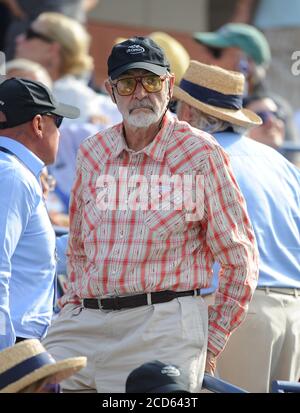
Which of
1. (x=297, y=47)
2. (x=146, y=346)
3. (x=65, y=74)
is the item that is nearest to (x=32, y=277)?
(x=146, y=346)

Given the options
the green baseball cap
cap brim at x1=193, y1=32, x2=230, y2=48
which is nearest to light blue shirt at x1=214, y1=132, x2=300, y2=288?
the green baseball cap

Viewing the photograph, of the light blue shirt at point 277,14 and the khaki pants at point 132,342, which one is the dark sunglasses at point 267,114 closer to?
the light blue shirt at point 277,14

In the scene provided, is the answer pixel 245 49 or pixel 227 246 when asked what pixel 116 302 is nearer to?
pixel 227 246

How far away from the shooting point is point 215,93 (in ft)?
19.2

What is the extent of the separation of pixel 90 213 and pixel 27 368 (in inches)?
40.8

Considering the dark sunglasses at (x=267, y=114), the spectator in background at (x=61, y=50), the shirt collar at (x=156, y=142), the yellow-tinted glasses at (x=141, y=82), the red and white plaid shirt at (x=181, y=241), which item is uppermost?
the spectator in background at (x=61, y=50)

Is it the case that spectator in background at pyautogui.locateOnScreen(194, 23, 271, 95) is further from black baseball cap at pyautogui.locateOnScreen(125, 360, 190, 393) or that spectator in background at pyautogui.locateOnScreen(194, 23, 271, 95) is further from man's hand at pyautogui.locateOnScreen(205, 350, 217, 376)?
black baseball cap at pyautogui.locateOnScreen(125, 360, 190, 393)

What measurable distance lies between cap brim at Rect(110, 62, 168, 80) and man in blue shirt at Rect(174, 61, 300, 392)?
2.94ft

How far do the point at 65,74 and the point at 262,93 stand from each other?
4.75ft

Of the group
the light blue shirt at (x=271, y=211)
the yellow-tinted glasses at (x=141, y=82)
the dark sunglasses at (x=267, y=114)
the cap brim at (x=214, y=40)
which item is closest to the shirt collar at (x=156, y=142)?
the yellow-tinted glasses at (x=141, y=82)

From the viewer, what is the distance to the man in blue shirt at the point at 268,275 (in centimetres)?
550

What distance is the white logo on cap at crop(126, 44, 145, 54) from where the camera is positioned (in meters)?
4.80

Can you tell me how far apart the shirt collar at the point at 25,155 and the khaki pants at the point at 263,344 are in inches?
46.6

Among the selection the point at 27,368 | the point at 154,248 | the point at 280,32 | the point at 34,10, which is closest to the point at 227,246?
the point at 154,248
